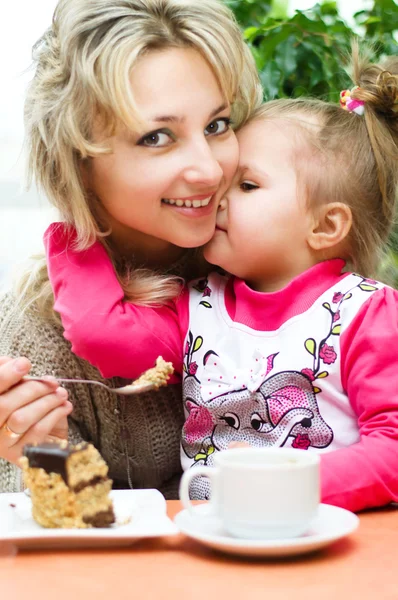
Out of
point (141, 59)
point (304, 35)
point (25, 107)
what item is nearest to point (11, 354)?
point (25, 107)

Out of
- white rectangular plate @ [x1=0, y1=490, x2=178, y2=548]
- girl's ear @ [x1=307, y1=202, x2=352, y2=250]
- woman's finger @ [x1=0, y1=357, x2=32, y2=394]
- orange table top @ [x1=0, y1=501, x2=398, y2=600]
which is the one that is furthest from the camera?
girl's ear @ [x1=307, y1=202, x2=352, y2=250]

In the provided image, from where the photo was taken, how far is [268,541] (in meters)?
0.80

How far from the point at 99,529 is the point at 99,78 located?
763 mm

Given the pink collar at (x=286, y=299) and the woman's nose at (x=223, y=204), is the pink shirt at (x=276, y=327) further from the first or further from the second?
the woman's nose at (x=223, y=204)

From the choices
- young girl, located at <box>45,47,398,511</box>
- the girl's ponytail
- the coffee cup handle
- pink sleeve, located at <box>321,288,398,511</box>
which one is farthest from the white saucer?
the girl's ponytail

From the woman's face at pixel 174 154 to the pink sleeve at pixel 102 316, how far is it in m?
0.12

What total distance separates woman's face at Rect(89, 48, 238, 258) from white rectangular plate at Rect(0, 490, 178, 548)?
1.79 feet

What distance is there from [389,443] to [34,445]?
517 millimetres

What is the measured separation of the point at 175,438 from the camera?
1.57m

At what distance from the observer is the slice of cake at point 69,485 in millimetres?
865

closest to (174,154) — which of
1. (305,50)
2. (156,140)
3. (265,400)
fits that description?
(156,140)

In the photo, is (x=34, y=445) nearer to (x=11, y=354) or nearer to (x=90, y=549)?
(x=90, y=549)

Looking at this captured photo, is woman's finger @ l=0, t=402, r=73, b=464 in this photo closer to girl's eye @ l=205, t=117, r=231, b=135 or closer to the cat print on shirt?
the cat print on shirt

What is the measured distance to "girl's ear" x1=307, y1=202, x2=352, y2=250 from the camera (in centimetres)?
135
